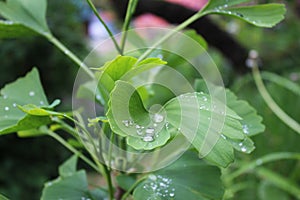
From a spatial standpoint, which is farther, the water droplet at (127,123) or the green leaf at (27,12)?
the green leaf at (27,12)

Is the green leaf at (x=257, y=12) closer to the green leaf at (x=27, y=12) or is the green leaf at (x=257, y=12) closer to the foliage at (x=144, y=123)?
the foliage at (x=144, y=123)

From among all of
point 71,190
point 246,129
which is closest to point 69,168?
point 71,190

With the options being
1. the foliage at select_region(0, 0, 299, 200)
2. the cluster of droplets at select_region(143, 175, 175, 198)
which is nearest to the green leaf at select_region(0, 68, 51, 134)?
the foliage at select_region(0, 0, 299, 200)

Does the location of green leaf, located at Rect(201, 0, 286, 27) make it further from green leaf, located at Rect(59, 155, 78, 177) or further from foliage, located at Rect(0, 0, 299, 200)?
green leaf, located at Rect(59, 155, 78, 177)

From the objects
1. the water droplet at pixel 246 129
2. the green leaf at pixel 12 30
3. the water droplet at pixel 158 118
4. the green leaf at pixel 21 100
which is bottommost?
the water droplet at pixel 246 129

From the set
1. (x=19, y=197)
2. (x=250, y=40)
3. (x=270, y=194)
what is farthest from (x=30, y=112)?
(x=250, y=40)

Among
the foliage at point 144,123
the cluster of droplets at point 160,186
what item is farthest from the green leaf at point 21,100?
the cluster of droplets at point 160,186

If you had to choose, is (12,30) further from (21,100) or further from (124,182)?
(124,182)
